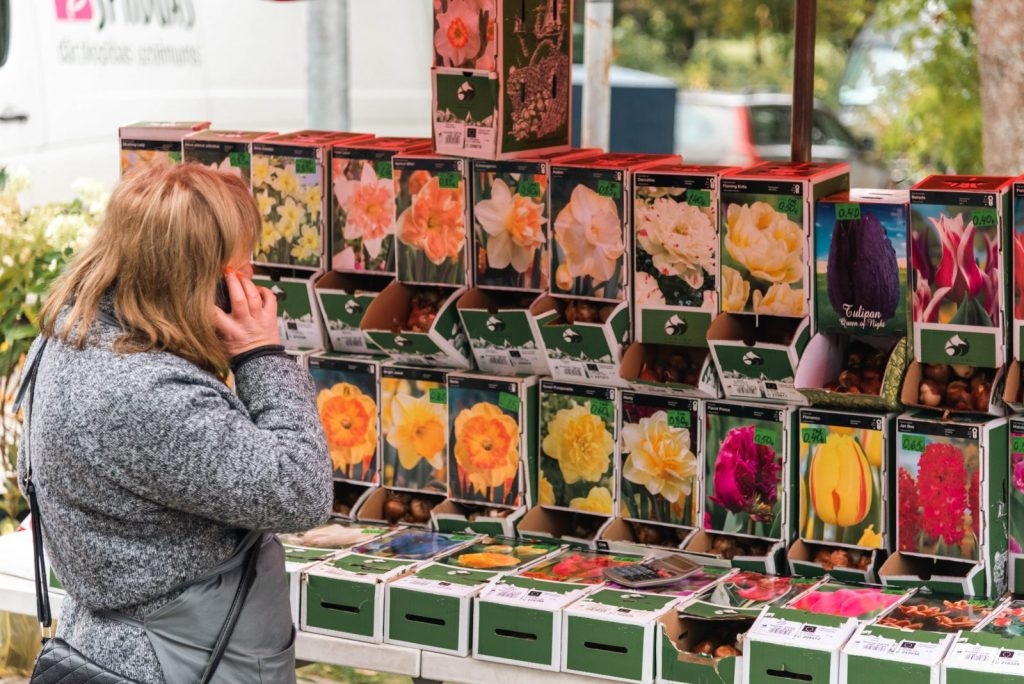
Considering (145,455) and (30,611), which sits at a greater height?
(145,455)

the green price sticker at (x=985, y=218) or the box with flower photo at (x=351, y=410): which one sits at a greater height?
the green price sticker at (x=985, y=218)

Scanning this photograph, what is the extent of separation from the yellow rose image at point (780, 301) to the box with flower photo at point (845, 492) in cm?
23

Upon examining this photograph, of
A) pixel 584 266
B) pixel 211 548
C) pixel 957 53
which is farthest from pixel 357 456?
pixel 957 53

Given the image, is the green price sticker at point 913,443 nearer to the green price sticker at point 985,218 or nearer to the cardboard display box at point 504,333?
the green price sticker at point 985,218

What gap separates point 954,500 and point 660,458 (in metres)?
0.65

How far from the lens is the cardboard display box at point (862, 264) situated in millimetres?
2811

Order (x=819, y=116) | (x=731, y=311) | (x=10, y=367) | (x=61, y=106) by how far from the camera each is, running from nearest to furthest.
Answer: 1. (x=731, y=311)
2. (x=10, y=367)
3. (x=61, y=106)
4. (x=819, y=116)

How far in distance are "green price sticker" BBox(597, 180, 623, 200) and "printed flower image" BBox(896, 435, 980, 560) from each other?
2.70ft

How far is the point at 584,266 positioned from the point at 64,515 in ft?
4.58

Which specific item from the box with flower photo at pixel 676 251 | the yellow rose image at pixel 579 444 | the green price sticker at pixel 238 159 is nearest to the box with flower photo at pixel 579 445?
the yellow rose image at pixel 579 444

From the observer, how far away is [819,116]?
48.8 ft

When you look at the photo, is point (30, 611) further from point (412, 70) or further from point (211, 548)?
point (412, 70)

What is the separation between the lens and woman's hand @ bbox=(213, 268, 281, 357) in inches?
84.1

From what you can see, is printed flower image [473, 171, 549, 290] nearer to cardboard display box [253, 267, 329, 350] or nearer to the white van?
cardboard display box [253, 267, 329, 350]
